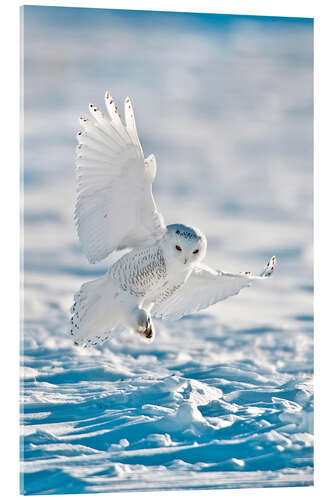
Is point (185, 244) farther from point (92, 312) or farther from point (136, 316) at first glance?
point (92, 312)

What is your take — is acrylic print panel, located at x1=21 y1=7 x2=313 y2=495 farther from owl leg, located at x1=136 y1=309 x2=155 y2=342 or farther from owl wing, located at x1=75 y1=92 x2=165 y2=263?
owl leg, located at x1=136 y1=309 x2=155 y2=342

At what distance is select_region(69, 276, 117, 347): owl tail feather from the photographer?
134 inches

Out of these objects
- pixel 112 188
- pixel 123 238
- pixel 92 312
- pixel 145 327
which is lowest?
pixel 145 327

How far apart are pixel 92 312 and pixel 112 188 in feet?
1.66

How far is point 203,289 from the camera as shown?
3625 millimetres

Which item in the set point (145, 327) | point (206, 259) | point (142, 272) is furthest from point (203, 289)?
point (206, 259)

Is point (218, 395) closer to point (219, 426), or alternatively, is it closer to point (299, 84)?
point (219, 426)

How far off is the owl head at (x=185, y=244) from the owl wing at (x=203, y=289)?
327 millimetres

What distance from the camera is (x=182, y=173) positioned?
4473 millimetres

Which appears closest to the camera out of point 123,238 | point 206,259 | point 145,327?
point 145,327

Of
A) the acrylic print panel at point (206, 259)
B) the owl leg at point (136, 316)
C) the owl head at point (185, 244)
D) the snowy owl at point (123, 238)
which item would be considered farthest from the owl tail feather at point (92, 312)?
the owl head at point (185, 244)
